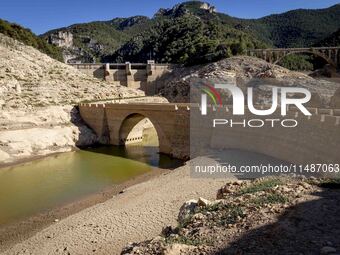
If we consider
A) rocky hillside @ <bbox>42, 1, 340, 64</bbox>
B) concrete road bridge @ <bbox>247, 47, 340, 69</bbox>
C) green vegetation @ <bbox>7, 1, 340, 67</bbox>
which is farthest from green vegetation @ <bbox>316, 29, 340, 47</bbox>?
concrete road bridge @ <bbox>247, 47, 340, 69</bbox>

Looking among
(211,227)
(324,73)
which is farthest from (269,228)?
(324,73)

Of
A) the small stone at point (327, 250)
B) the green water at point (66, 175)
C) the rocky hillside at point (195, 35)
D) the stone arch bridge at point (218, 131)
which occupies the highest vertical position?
the rocky hillside at point (195, 35)

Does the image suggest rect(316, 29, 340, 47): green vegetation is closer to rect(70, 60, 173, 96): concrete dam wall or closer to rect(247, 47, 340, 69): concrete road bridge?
rect(247, 47, 340, 69): concrete road bridge

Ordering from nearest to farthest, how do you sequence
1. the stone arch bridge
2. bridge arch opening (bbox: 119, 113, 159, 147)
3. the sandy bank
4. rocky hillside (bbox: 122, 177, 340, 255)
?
rocky hillside (bbox: 122, 177, 340, 255) → the sandy bank → the stone arch bridge → bridge arch opening (bbox: 119, 113, 159, 147)

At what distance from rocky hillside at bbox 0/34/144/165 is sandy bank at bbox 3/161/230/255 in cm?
1587

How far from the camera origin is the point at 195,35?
A: 76750 mm

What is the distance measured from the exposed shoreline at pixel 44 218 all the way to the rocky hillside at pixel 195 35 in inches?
1662

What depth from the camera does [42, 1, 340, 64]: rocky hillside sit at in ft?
227

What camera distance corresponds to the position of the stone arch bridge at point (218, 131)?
58.4 ft

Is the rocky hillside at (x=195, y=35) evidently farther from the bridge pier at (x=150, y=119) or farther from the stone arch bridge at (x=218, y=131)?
the stone arch bridge at (x=218, y=131)

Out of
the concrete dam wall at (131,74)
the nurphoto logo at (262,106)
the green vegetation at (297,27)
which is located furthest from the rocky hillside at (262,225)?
the green vegetation at (297,27)

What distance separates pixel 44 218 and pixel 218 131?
43.4 feet

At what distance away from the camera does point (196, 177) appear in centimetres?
2036

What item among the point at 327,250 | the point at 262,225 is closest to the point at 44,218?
the point at 262,225
